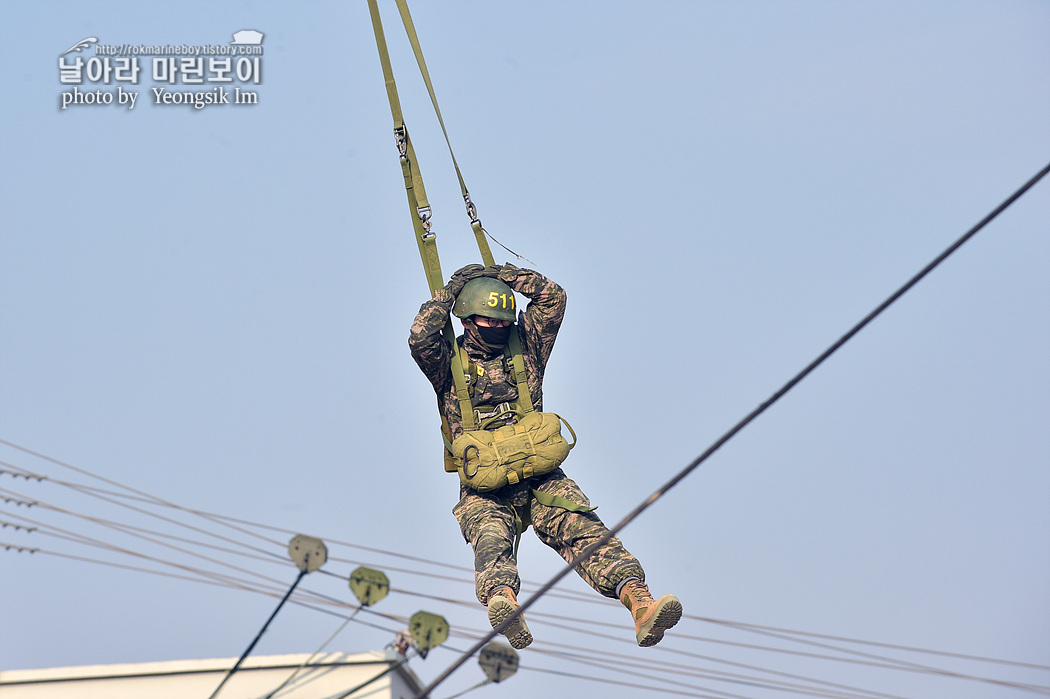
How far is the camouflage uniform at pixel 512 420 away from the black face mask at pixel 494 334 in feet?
0.39

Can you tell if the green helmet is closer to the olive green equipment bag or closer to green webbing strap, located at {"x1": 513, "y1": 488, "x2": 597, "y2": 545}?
the olive green equipment bag

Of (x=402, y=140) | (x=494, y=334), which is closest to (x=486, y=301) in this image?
(x=494, y=334)

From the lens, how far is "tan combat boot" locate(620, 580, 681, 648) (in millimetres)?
12566

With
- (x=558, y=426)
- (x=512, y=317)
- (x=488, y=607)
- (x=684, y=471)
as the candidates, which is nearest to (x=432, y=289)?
(x=512, y=317)

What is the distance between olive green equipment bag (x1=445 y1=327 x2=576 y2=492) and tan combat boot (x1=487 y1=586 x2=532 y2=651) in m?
1.73

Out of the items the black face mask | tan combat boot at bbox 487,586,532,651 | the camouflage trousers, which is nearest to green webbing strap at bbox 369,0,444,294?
the black face mask

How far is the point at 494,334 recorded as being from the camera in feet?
47.6

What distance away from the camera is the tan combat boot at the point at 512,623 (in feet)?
40.9

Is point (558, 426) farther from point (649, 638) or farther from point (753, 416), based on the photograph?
point (753, 416)

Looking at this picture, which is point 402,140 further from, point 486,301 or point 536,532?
point 536,532

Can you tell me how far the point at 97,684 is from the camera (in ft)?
47.0

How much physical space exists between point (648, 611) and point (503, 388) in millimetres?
2923

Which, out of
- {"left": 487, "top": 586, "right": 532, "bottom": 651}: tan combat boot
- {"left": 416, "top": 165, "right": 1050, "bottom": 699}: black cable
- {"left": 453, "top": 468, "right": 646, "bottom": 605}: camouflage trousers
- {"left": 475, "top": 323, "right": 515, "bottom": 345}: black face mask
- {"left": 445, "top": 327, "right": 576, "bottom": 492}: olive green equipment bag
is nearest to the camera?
{"left": 416, "top": 165, "right": 1050, "bottom": 699}: black cable

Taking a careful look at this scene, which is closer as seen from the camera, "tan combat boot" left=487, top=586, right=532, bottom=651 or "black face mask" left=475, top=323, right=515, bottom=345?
"tan combat boot" left=487, top=586, right=532, bottom=651
